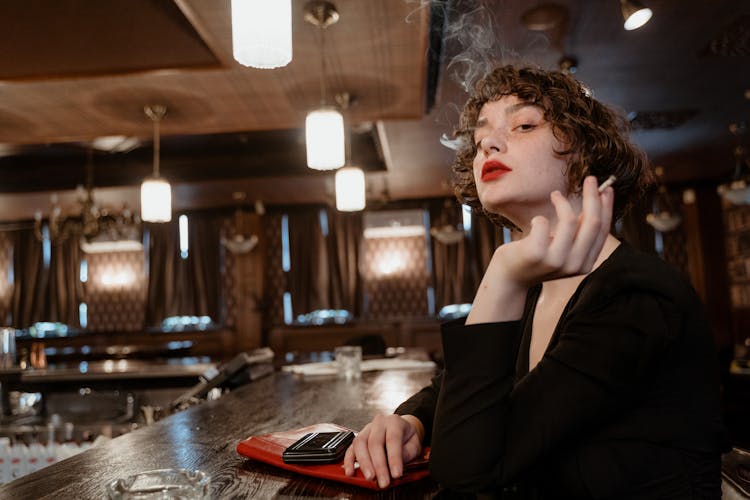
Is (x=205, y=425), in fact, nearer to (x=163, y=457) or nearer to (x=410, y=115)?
(x=163, y=457)

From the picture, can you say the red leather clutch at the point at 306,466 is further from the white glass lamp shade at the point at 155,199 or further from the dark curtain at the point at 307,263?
the dark curtain at the point at 307,263

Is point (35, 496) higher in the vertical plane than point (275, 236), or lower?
lower

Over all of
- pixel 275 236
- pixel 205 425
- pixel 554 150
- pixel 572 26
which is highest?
pixel 572 26

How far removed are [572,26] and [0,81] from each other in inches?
151

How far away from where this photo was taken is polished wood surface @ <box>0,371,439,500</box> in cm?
104

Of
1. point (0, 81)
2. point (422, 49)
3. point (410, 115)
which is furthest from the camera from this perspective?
point (410, 115)

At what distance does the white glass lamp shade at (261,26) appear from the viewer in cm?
197

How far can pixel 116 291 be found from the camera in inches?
426

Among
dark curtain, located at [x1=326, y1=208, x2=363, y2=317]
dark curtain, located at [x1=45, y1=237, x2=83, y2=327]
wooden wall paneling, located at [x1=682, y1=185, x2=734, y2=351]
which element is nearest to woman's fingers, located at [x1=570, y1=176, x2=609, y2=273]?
dark curtain, located at [x1=326, y1=208, x2=363, y2=317]

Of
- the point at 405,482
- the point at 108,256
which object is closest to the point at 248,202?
the point at 108,256

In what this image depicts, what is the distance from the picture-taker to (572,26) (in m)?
3.97

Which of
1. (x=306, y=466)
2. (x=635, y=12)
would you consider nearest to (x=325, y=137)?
(x=635, y=12)

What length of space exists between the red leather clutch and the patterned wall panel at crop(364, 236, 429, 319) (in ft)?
29.3

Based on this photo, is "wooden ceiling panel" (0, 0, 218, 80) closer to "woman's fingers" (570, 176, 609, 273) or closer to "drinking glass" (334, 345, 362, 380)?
"drinking glass" (334, 345, 362, 380)
